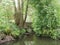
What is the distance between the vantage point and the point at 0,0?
77.0ft

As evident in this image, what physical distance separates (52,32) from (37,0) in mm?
2928

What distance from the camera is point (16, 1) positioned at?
19328 millimetres

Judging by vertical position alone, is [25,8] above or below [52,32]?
above

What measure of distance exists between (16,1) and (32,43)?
5973mm

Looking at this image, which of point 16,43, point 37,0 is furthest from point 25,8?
point 16,43

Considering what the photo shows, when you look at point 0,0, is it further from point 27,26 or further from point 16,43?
point 16,43

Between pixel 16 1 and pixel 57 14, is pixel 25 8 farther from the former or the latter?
pixel 57 14

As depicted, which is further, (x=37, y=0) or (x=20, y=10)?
(x=20, y=10)

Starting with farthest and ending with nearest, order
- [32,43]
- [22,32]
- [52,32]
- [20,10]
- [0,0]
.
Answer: [0,0], [20,10], [22,32], [52,32], [32,43]

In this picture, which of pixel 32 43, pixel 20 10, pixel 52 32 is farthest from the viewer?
pixel 20 10

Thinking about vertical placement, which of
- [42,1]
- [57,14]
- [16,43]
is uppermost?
[42,1]

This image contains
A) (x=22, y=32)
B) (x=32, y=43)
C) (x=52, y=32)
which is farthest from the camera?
(x=22, y=32)

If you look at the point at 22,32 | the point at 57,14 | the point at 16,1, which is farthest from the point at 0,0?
the point at 57,14

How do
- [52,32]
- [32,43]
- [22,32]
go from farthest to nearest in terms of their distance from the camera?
[22,32], [52,32], [32,43]
